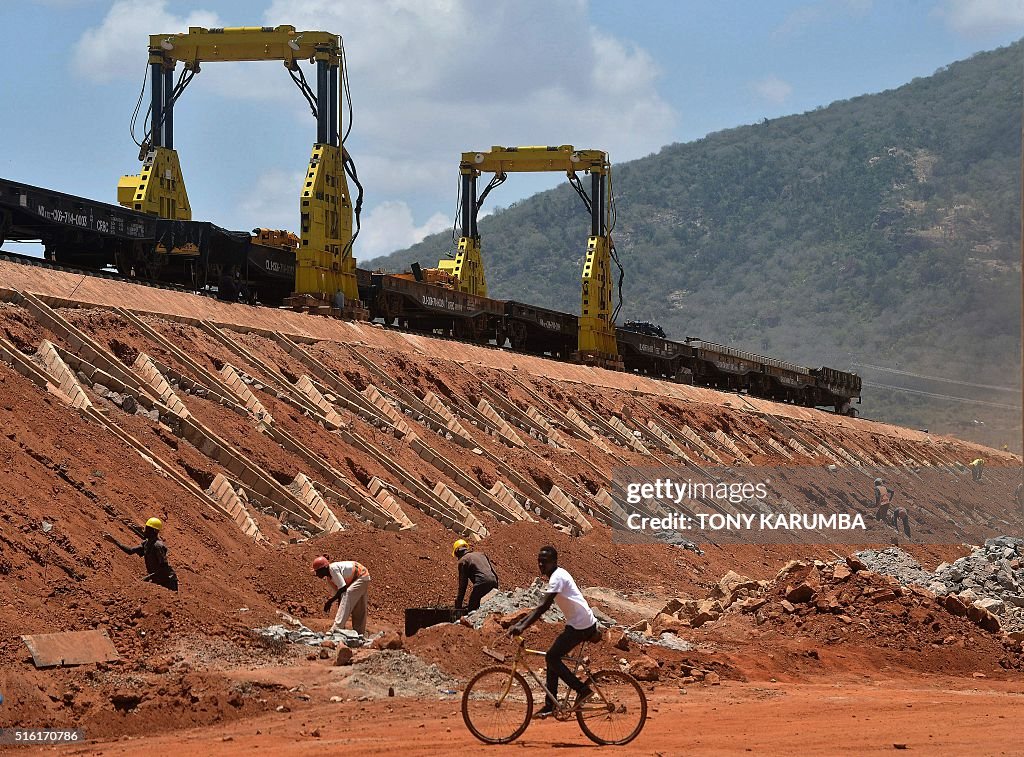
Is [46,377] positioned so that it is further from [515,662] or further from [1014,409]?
[1014,409]

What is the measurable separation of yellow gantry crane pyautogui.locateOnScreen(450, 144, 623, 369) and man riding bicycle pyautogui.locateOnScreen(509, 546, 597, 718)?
43.7 m

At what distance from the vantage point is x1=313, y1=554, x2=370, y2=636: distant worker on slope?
16.3 meters

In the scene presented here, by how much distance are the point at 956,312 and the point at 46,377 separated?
13.2m

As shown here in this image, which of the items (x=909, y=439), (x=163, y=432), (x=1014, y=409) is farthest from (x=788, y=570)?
(x=909, y=439)

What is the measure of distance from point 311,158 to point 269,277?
348cm

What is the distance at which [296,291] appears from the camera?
3772cm

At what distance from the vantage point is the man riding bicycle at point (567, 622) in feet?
38.3

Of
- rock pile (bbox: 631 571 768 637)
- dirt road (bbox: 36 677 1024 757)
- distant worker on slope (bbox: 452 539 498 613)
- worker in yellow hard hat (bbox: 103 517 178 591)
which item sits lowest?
dirt road (bbox: 36 677 1024 757)

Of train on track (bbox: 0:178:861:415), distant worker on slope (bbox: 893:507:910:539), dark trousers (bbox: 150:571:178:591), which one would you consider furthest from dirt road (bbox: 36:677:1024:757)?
distant worker on slope (bbox: 893:507:910:539)

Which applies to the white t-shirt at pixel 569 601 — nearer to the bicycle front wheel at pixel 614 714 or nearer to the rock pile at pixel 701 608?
the bicycle front wheel at pixel 614 714

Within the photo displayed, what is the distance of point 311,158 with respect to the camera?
38.4 metres

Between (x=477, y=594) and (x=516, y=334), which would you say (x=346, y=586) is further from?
(x=516, y=334)

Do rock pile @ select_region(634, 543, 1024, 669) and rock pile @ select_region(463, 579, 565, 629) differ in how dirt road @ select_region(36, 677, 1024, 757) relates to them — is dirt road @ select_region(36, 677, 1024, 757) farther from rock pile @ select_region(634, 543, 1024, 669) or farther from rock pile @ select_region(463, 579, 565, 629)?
rock pile @ select_region(634, 543, 1024, 669)

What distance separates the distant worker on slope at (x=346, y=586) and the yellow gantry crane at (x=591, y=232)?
39.1m
